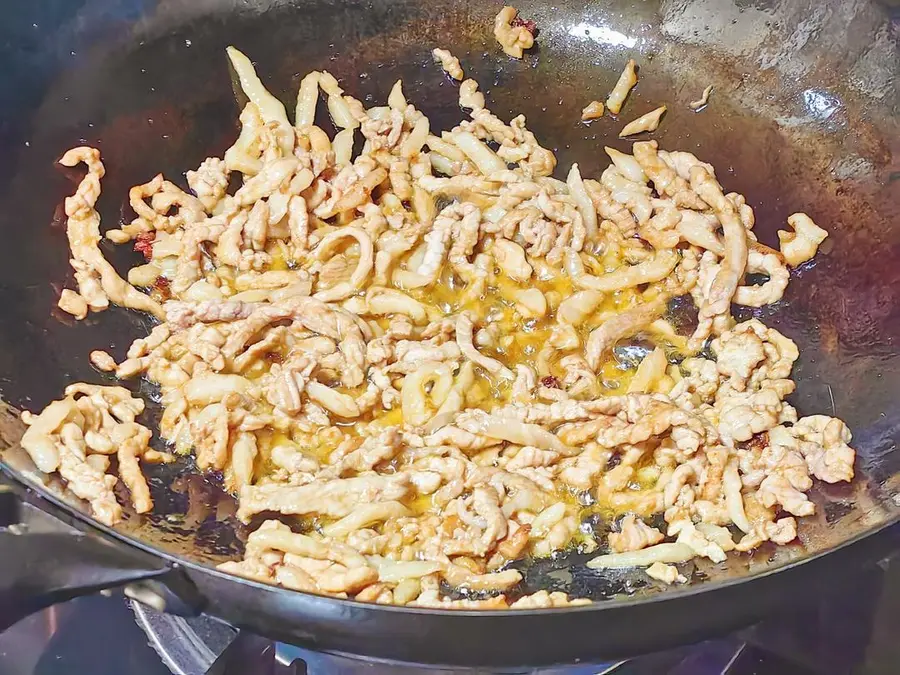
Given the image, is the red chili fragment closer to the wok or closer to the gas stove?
the wok

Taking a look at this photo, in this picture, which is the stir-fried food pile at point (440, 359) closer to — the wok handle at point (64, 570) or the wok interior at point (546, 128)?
the wok interior at point (546, 128)

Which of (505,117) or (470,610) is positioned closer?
(470,610)

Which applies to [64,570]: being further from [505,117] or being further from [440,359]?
[505,117]

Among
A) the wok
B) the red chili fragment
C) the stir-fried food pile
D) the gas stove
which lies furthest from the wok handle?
the red chili fragment

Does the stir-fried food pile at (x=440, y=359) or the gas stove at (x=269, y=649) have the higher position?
the stir-fried food pile at (x=440, y=359)

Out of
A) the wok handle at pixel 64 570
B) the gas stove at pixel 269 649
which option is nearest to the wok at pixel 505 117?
the wok handle at pixel 64 570

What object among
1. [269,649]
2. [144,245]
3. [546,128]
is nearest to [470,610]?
→ [269,649]
